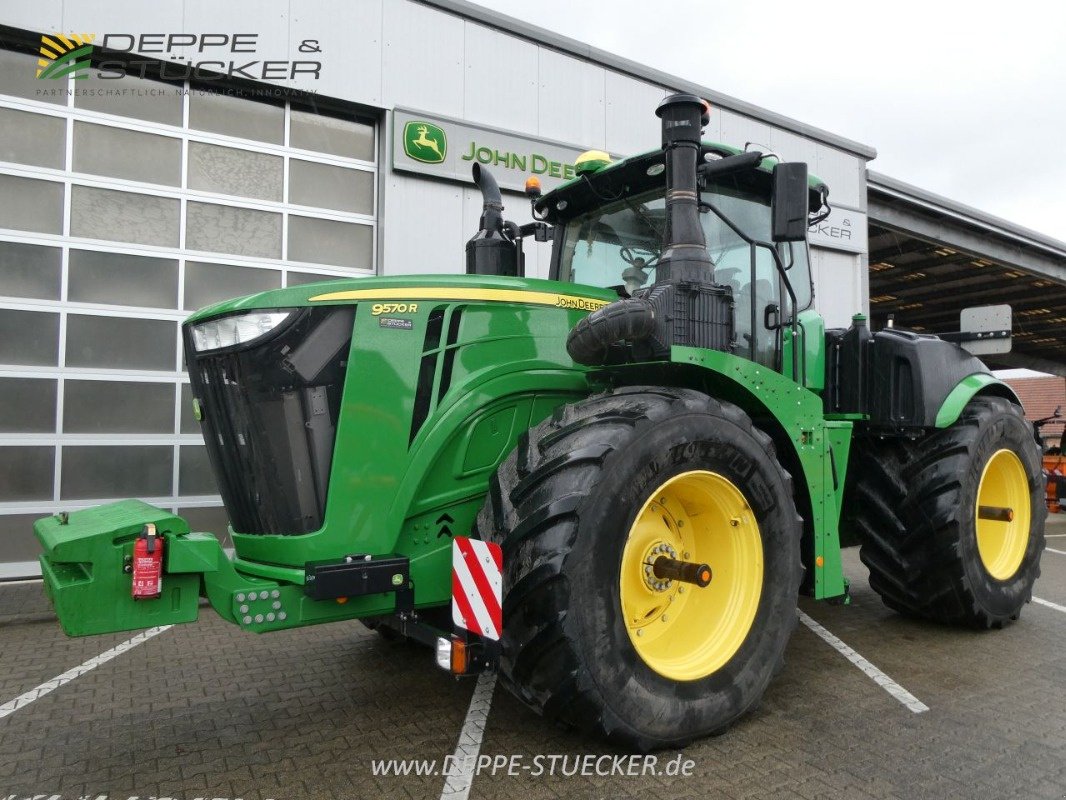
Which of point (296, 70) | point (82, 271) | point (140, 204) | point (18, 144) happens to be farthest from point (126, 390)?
point (296, 70)

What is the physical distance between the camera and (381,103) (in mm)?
8133

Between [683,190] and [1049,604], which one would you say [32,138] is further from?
[1049,604]

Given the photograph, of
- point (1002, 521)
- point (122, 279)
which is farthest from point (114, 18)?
point (1002, 521)

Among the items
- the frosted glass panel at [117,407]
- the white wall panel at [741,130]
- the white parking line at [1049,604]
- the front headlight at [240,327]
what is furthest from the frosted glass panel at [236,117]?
the white parking line at [1049,604]

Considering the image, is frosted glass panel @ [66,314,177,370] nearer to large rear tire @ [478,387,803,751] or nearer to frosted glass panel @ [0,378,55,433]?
frosted glass panel @ [0,378,55,433]

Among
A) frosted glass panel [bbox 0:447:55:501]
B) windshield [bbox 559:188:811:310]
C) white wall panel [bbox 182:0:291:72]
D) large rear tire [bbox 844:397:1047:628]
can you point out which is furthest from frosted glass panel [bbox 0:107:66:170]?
large rear tire [bbox 844:397:1047:628]

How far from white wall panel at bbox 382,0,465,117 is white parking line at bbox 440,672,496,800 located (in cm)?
642

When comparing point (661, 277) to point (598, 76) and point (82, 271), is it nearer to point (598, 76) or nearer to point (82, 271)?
point (82, 271)

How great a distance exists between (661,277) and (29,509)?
607cm

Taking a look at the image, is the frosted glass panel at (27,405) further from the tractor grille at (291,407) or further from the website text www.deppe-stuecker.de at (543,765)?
the website text www.deppe-stuecker.de at (543,765)

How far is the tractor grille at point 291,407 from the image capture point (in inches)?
118

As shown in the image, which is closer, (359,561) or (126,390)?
(359,561)

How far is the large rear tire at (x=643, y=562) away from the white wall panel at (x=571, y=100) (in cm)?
672

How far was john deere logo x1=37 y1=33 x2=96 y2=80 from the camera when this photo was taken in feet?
22.4
